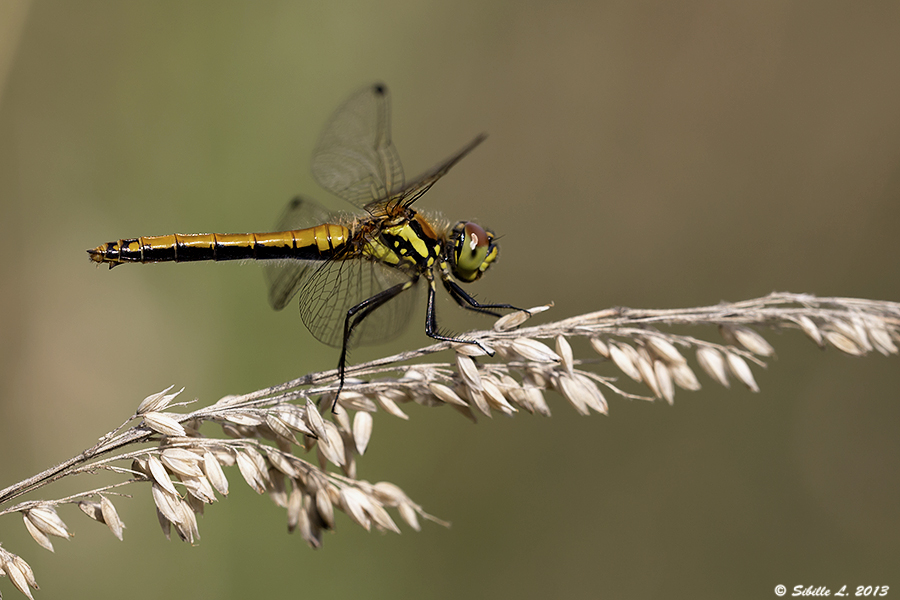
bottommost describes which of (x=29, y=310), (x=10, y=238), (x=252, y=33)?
(x=29, y=310)

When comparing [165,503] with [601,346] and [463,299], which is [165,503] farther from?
[463,299]

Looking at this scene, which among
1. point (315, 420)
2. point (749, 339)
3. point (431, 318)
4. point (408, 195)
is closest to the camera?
point (315, 420)

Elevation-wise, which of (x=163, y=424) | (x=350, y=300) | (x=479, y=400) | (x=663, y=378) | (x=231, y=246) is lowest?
(x=663, y=378)

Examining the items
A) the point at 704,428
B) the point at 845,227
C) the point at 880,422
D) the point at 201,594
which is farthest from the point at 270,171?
the point at 880,422

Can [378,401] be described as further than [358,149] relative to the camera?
No

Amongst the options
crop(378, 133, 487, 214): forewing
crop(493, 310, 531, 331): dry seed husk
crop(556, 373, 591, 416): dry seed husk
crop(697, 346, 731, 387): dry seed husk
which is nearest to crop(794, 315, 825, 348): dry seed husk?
crop(697, 346, 731, 387): dry seed husk

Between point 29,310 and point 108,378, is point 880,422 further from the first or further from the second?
point 29,310

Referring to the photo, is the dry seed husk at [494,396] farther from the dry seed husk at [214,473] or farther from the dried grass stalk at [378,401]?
the dry seed husk at [214,473]

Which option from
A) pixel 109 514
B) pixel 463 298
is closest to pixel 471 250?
pixel 463 298
